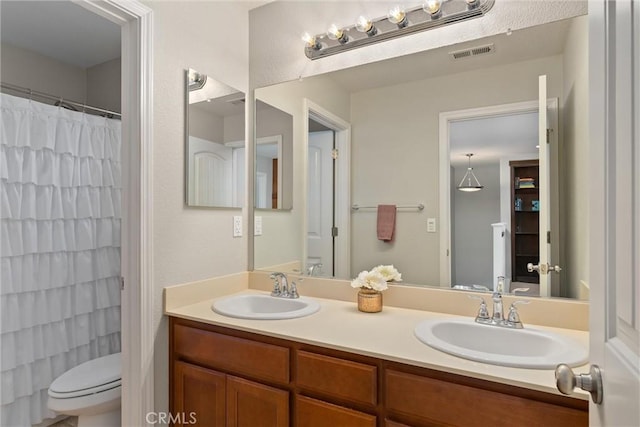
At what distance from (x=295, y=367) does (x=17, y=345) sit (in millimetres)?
1917

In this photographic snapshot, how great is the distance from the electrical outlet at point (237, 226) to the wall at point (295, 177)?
0.12 metres

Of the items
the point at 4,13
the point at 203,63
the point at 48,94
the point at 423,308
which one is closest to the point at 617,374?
the point at 423,308

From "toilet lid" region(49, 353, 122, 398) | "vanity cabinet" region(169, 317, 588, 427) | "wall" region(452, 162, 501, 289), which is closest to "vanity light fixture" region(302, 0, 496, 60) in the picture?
"wall" region(452, 162, 501, 289)

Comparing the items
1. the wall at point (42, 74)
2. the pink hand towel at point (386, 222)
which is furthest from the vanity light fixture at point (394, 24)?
the wall at point (42, 74)

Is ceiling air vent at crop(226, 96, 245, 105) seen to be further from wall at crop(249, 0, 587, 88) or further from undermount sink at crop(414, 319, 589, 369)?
undermount sink at crop(414, 319, 589, 369)

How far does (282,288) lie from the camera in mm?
1929

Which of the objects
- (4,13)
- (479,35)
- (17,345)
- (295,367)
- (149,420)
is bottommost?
(149,420)

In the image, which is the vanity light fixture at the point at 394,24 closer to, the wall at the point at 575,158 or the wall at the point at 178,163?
the wall at the point at 575,158

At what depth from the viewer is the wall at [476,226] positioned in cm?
156

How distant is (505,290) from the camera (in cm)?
152

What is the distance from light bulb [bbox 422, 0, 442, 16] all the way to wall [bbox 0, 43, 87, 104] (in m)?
2.83

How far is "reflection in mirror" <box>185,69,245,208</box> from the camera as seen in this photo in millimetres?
1807

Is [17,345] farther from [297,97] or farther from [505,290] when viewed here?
[505,290]

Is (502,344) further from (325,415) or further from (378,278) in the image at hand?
(325,415)
